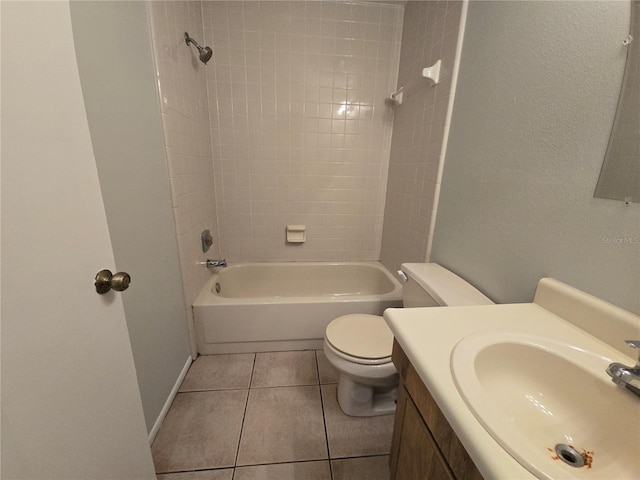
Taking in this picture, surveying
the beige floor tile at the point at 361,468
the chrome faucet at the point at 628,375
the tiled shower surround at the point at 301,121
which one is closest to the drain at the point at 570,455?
the chrome faucet at the point at 628,375

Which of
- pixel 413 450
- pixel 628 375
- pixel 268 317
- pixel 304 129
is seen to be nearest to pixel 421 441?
pixel 413 450

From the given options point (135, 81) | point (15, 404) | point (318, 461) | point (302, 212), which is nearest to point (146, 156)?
point (135, 81)

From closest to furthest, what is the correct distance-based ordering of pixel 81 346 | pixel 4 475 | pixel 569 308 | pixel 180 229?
pixel 4 475 → pixel 81 346 → pixel 569 308 → pixel 180 229

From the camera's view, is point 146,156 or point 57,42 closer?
point 57,42

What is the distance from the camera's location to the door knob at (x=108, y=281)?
1.98ft

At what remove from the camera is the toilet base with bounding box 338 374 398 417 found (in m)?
1.29

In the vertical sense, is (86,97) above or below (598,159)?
above

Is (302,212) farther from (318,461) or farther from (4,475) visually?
(4,475)

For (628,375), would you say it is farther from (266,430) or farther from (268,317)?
(268,317)

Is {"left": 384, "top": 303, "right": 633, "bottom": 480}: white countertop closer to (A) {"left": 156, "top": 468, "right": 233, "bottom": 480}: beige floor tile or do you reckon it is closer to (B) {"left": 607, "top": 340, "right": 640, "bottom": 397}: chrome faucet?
(B) {"left": 607, "top": 340, "right": 640, "bottom": 397}: chrome faucet

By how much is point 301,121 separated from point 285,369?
1.76 m

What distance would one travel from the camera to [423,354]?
1.91 ft

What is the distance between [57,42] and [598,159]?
3.99ft

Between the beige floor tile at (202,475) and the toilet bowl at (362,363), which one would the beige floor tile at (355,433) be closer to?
the toilet bowl at (362,363)
